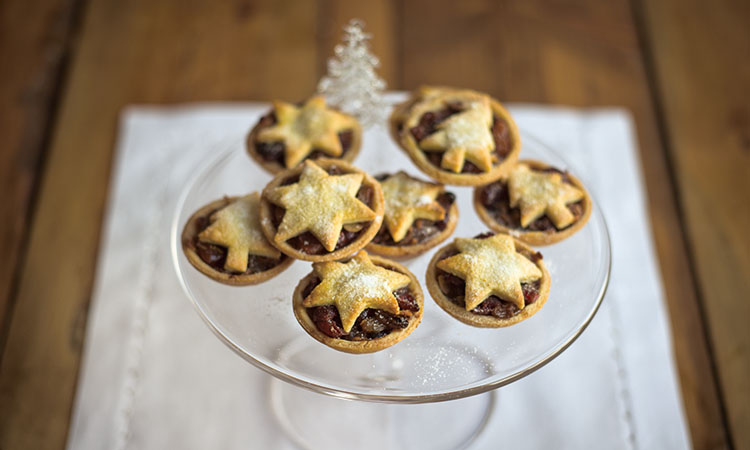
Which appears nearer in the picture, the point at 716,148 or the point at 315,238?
the point at 315,238

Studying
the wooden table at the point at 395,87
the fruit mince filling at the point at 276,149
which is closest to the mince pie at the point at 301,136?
the fruit mince filling at the point at 276,149

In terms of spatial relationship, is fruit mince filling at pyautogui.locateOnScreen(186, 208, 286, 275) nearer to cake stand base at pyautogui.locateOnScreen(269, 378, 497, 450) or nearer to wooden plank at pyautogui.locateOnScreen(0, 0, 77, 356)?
cake stand base at pyautogui.locateOnScreen(269, 378, 497, 450)

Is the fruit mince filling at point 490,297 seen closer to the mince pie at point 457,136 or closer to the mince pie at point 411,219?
the mince pie at point 411,219

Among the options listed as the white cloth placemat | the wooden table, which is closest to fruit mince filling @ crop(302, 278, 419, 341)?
the white cloth placemat

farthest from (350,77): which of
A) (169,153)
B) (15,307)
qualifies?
(15,307)

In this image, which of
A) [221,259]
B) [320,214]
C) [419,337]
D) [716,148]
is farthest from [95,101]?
[716,148]

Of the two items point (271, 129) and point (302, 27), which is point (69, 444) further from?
point (302, 27)

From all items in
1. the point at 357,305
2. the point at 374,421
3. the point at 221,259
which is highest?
the point at 221,259

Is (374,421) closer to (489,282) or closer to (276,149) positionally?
(489,282)
